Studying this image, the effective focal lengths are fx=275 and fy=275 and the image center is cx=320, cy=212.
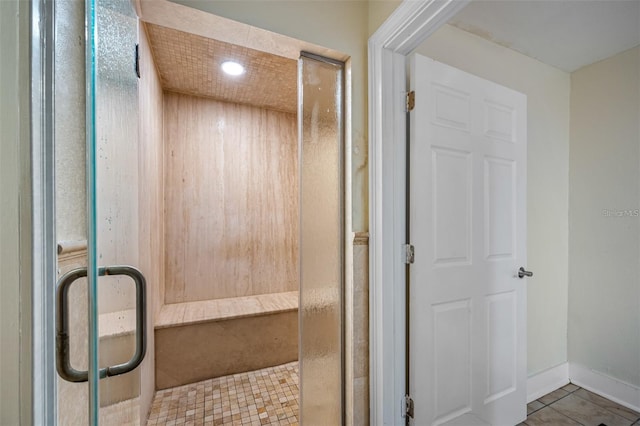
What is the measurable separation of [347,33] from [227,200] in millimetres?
1809

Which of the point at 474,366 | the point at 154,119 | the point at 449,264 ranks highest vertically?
the point at 154,119

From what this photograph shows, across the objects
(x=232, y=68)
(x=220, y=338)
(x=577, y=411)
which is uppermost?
(x=232, y=68)

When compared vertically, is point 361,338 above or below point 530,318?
above

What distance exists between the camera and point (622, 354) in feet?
6.06

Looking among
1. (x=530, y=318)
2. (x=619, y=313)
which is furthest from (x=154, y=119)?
(x=619, y=313)

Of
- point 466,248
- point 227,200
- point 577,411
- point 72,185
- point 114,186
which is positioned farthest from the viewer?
point 227,200

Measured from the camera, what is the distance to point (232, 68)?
1.99m

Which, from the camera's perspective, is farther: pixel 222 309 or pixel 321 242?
pixel 222 309

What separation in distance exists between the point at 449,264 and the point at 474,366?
57cm

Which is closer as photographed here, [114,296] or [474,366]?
[114,296]

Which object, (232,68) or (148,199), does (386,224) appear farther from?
(232,68)

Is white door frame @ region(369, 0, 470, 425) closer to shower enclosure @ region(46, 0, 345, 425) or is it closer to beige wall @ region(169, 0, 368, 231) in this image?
beige wall @ region(169, 0, 368, 231)

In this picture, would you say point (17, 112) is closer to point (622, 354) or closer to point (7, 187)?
point (7, 187)

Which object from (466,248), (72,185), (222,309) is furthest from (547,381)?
(72,185)
